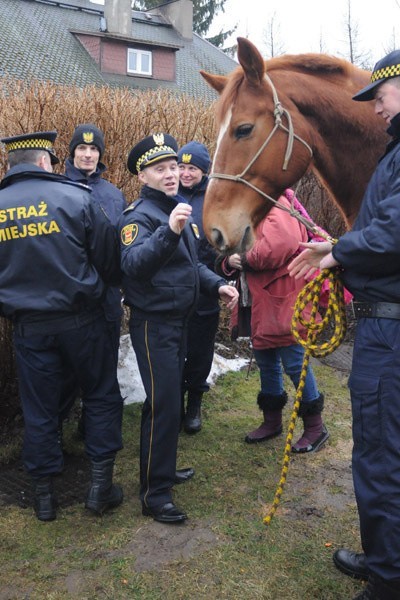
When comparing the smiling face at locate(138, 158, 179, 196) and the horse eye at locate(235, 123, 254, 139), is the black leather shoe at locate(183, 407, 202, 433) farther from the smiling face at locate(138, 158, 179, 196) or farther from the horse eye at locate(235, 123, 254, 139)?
the horse eye at locate(235, 123, 254, 139)

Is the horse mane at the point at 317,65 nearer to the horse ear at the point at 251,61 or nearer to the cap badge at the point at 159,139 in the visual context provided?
the horse ear at the point at 251,61

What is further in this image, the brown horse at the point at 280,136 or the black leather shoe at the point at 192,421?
the black leather shoe at the point at 192,421

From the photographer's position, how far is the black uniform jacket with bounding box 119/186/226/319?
2.71 meters

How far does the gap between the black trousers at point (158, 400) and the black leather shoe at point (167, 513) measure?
0.03 metres

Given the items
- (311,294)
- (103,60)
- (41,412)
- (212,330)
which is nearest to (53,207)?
(41,412)

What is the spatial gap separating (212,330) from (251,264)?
0.82m

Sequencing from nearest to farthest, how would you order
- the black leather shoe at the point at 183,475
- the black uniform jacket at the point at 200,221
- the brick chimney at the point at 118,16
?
the black leather shoe at the point at 183,475, the black uniform jacket at the point at 200,221, the brick chimney at the point at 118,16

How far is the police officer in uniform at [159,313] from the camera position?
289cm

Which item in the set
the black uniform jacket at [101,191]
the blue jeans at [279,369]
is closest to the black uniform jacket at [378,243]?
the blue jeans at [279,369]

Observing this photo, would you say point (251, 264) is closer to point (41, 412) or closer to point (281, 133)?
point (281, 133)

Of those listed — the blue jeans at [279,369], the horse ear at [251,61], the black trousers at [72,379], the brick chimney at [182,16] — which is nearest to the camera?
the horse ear at [251,61]

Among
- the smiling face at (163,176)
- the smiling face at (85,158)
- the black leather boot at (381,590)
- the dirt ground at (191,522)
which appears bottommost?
the dirt ground at (191,522)

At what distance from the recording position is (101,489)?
10.1 feet

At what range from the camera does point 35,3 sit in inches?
885
